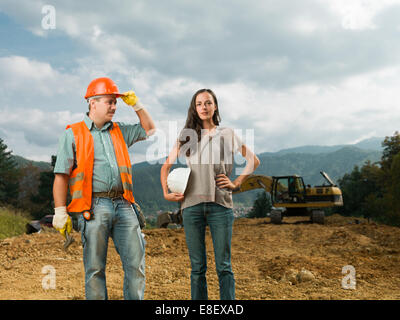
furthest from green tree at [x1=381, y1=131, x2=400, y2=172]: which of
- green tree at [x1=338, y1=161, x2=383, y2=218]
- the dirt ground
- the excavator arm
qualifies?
the dirt ground

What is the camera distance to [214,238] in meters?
3.02

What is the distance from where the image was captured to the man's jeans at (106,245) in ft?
9.36

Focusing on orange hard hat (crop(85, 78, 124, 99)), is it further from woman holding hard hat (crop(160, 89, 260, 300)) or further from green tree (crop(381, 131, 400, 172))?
green tree (crop(381, 131, 400, 172))

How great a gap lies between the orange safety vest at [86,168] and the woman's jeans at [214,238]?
54 cm

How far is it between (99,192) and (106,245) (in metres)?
0.42

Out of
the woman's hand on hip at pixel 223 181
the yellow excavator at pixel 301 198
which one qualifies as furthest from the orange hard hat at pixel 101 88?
the yellow excavator at pixel 301 198

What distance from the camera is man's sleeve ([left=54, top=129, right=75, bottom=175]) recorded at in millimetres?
2932
